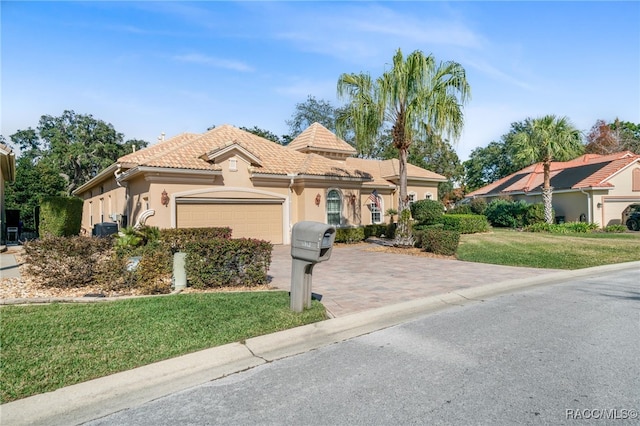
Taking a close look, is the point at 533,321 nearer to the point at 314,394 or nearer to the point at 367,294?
the point at 367,294

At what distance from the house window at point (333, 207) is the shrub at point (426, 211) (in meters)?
4.01

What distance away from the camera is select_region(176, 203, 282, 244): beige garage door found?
16145mm

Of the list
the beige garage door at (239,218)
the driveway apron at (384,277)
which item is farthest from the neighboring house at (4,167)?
the driveway apron at (384,277)

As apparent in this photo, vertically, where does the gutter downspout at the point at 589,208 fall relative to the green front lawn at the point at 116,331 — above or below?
above

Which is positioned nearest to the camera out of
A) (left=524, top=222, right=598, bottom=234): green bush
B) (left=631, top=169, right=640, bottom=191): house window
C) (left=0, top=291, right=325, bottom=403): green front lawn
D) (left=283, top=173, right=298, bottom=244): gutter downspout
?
(left=0, top=291, right=325, bottom=403): green front lawn

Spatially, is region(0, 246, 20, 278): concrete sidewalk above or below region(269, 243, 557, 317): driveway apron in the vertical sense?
above

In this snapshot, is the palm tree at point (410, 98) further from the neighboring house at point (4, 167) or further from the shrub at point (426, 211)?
the neighboring house at point (4, 167)

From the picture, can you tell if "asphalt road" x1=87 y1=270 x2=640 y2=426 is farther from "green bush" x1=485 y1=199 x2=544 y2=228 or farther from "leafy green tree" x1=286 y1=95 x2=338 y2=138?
"leafy green tree" x1=286 y1=95 x2=338 y2=138

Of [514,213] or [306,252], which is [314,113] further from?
[306,252]

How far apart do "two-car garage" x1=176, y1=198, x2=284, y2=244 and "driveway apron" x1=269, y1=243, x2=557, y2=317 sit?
143 inches

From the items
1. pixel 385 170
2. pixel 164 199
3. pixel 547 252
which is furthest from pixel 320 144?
pixel 547 252

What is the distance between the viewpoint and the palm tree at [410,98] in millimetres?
14977

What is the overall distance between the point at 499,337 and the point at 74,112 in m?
54.1

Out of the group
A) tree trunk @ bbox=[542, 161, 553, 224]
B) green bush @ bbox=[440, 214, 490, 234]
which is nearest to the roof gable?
green bush @ bbox=[440, 214, 490, 234]
